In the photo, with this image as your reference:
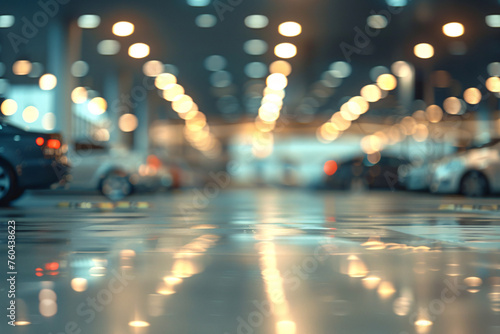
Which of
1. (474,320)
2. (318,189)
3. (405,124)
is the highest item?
(405,124)

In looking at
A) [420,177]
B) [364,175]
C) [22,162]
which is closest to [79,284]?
[22,162]

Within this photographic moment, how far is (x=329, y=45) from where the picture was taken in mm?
33250

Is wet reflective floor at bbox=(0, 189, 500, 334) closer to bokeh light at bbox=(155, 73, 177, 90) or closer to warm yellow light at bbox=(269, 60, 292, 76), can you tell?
warm yellow light at bbox=(269, 60, 292, 76)

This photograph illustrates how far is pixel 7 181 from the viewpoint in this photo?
53.6 feet

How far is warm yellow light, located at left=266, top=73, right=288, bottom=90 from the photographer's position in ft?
145

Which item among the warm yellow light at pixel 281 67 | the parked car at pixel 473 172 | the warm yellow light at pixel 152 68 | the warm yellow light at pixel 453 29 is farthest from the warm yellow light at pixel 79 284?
the warm yellow light at pixel 152 68

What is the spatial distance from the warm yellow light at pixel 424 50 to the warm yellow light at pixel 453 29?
3.07 m

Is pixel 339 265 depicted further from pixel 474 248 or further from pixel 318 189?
pixel 318 189

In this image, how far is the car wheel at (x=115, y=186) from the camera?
22219 mm

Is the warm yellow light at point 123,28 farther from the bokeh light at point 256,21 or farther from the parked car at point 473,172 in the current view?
the parked car at point 473,172

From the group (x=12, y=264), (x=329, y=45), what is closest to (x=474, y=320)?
(x=12, y=264)

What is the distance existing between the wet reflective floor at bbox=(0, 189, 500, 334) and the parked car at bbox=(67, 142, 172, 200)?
9982mm

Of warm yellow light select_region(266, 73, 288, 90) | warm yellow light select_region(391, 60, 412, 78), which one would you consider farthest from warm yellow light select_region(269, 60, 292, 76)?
warm yellow light select_region(391, 60, 412, 78)

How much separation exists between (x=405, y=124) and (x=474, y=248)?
98.1ft
